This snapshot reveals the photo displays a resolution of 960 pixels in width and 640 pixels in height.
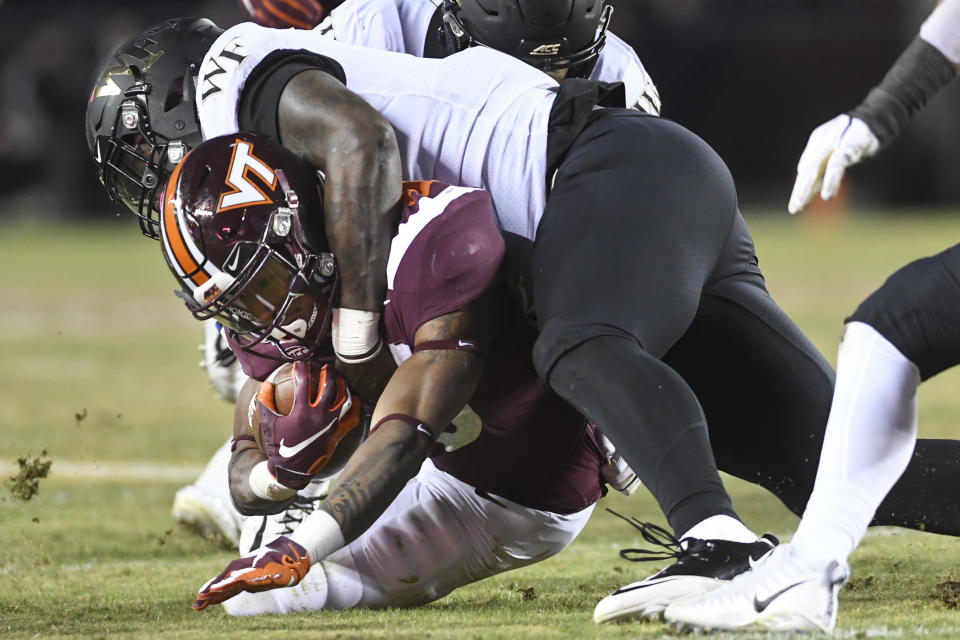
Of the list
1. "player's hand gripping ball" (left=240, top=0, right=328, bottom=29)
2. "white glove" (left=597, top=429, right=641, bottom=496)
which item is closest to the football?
"white glove" (left=597, top=429, right=641, bottom=496)

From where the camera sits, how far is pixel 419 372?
3207mm

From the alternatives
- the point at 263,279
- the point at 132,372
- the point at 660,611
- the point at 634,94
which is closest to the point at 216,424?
the point at 132,372

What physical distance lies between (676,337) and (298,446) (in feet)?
3.12

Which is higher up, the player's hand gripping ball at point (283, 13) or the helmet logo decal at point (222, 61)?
the helmet logo decal at point (222, 61)

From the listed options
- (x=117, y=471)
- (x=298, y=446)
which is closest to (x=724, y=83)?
(x=117, y=471)

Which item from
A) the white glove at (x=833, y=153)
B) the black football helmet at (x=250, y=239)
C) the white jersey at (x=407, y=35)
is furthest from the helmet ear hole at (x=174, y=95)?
the white glove at (x=833, y=153)

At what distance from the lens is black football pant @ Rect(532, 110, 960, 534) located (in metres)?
3.10

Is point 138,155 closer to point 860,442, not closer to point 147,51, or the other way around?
point 147,51

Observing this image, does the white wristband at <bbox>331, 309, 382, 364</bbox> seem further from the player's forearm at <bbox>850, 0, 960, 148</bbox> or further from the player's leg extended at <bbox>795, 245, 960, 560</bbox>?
the player's forearm at <bbox>850, 0, 960, 148</bbox>

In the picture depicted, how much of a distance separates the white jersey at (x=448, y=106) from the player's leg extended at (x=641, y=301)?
0.15 meters

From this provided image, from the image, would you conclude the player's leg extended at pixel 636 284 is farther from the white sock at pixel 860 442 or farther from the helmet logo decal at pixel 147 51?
the helmet logo decal at pixel 147 51

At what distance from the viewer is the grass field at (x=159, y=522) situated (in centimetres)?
338

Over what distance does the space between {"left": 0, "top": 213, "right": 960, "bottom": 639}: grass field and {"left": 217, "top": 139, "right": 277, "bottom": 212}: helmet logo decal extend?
3.33 feet

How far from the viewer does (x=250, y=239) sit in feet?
11.3
